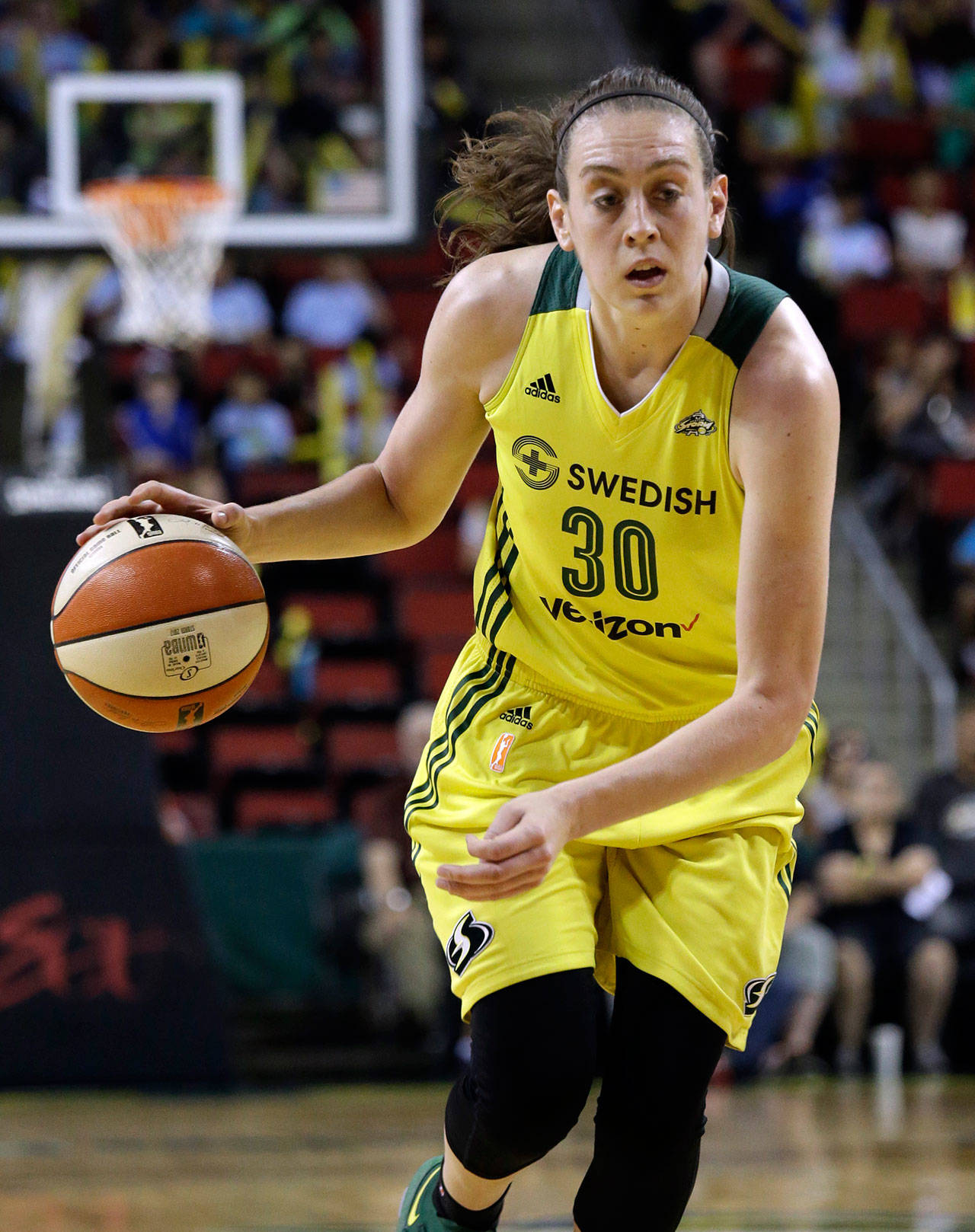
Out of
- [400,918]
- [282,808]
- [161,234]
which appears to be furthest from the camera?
[282,808]

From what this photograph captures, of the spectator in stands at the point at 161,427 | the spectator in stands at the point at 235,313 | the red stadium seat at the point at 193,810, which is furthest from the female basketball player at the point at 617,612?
the spectator in stands at the point at 235,313

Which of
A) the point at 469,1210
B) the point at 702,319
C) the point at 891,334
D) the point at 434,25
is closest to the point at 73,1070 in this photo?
the point at 469,1210

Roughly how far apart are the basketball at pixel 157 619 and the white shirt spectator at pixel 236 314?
868 cm

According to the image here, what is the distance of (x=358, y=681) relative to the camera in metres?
9.85

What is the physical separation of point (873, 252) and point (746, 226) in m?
1.10

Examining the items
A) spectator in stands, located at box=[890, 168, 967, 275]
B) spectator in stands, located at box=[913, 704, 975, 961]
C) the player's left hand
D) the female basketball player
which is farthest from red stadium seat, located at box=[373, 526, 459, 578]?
the player's left hand

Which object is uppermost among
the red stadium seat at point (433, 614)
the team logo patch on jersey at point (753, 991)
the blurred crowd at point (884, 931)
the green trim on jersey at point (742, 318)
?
the green trim on jersey at point (742, 318)

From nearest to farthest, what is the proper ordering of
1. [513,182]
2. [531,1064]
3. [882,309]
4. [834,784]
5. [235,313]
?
[531,1064], [513,182], [834,784], [235,313], [882,309]

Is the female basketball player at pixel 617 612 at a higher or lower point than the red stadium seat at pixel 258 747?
higher

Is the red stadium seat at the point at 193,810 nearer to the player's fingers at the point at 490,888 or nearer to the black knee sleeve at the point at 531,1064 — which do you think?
the black knee sleeve at the point at 531,1064

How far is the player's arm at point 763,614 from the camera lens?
250 cm

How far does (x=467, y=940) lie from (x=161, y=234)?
6019mm

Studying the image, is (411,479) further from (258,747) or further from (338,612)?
(338,612)

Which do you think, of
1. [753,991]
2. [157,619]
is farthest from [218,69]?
[753,991]
